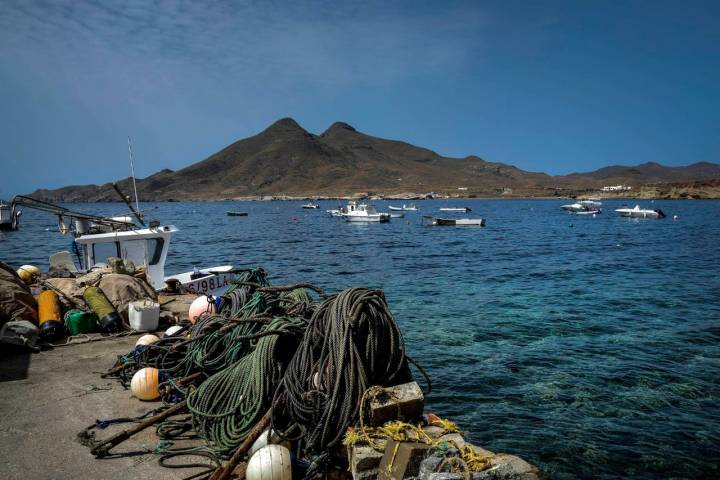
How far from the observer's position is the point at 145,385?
6.25 metres

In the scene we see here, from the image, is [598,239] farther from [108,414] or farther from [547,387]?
[108,414]

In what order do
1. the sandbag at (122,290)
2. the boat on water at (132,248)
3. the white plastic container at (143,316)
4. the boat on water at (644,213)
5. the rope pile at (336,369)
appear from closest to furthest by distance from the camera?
the rope pile at (336,369)
the white plastic container at (143,316)
the sandbag at (122,290)
the boat on water at (132,248)
the boat on water at (644,213)

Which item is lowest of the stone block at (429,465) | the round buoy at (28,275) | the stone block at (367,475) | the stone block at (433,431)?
the stone block at (367,475)

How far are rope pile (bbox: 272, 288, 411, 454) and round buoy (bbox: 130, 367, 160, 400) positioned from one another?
2.13m

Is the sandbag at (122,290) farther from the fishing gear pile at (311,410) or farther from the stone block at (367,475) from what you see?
the stone block at (367,475)

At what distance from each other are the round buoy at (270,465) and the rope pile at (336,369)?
1.72ft

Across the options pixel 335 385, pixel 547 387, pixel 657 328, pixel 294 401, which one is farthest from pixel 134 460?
pixel 657 328

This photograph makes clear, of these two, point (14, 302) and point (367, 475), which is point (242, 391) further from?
point (14, 302)

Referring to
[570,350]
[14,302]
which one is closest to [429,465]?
[570,350]

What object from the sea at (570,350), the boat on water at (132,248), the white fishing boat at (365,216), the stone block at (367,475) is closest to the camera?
the stone block at (367,475)

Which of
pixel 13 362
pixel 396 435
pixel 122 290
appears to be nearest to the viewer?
pixel 396 435

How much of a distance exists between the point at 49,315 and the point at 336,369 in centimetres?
741

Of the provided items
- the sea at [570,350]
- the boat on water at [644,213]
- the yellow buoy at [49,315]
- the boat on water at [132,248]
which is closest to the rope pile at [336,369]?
the sea at [570,350]

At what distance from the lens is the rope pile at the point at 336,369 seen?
490 centimetres
